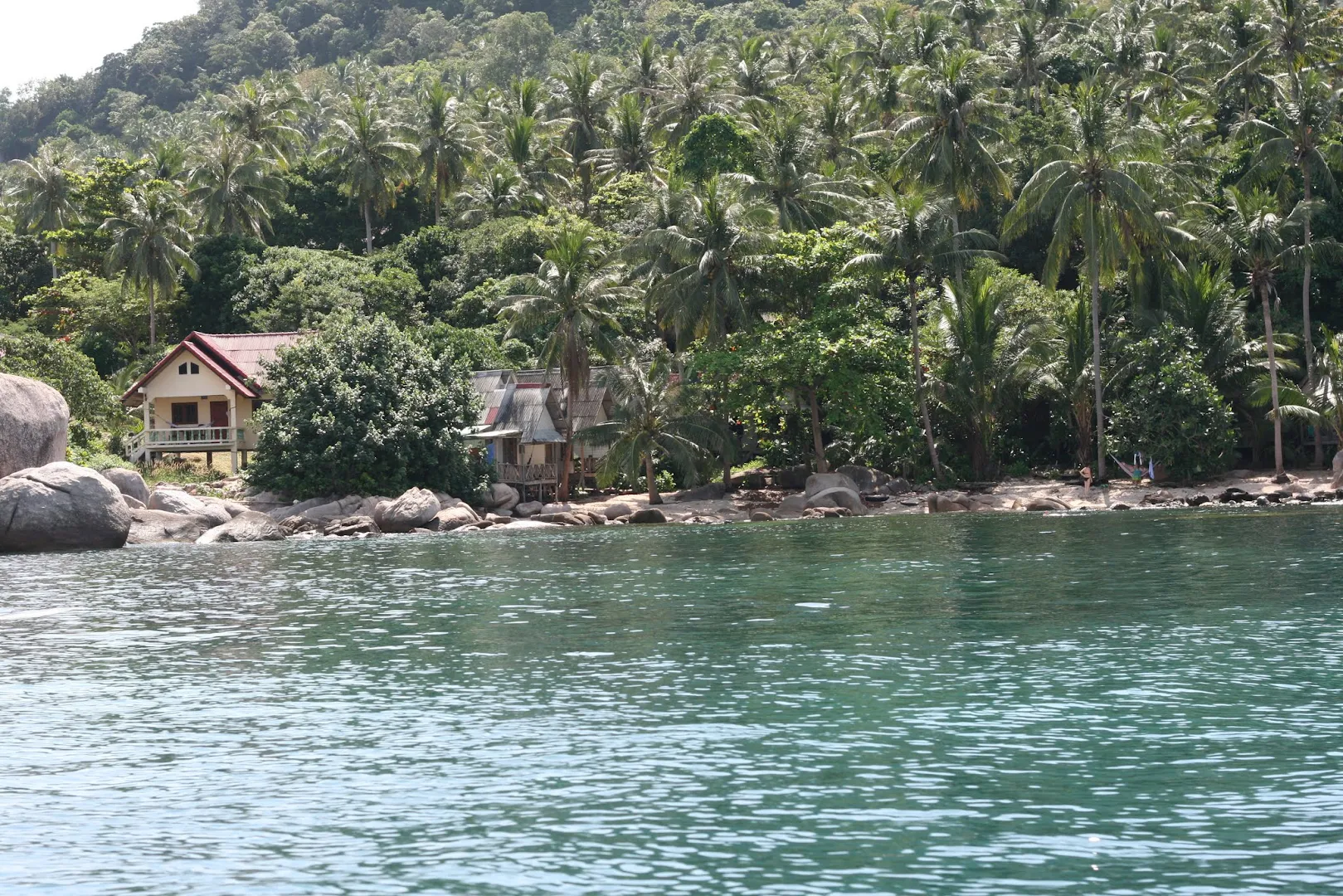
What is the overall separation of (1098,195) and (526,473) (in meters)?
23.3

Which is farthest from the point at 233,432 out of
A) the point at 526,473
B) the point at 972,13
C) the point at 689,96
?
the point at 972,13

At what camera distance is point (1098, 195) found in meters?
48.7

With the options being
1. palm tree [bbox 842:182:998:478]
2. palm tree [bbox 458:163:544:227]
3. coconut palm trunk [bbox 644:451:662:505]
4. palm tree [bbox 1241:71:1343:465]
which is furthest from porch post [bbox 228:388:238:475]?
palm tree [bbox 1241:71:1343:465]

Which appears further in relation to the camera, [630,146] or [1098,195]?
[630,146]

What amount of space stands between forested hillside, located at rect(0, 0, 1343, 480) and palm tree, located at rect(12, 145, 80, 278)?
20cm

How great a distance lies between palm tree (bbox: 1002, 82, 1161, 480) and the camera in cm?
4800

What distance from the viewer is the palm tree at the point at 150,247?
65.7 meters

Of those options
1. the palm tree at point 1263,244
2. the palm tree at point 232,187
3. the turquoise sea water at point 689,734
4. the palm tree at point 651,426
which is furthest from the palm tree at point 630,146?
the turquoise sea water at point 689,734

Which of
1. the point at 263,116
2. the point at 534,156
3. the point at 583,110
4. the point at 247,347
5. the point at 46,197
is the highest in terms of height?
the point at 263,116

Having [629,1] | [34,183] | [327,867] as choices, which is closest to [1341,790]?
[327,867]

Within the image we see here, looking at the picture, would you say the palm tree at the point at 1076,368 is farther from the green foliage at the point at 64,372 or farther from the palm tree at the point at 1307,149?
the green foliage at the point at 64,372

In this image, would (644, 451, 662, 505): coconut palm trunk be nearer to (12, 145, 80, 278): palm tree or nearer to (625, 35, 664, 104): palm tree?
(625, 35, 664, 104): palm tree

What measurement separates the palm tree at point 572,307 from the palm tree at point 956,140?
45.3 ft

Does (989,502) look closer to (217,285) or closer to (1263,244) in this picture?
(1263,244)
